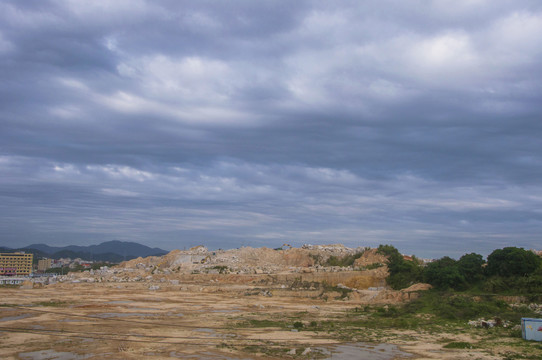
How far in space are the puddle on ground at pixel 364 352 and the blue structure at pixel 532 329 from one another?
21.5 feet

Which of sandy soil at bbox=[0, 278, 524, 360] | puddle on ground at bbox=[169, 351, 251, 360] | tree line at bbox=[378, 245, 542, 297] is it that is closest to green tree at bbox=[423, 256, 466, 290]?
tree line at bbox=[378, 245, 542, 297]

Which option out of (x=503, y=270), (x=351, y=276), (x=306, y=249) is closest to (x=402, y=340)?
(x=503, y=270)

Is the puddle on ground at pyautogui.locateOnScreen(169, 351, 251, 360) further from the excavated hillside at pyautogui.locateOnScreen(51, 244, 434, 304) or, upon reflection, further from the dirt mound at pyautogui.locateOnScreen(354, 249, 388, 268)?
the dirt mound at pyautogui.locateOnScreen(354, 249, 388, 268)

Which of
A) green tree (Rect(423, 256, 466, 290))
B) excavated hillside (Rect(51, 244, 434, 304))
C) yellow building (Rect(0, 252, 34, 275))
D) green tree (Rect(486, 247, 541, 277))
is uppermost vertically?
green tree (Rect(486, 247, 541, 277))

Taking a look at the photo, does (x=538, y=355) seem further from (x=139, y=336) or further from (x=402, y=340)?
(x=139, y=336)

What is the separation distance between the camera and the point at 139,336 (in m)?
20.9

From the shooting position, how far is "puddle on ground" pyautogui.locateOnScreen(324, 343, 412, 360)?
56.5 feet

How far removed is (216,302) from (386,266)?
90.6 feet

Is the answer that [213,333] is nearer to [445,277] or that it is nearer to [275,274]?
[445,277]

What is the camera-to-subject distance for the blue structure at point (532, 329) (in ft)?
64.4

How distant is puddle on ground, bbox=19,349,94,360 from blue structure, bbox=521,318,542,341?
65.5 ft

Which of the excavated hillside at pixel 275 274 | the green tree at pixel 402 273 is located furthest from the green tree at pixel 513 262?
the green tree at pixel 402 273

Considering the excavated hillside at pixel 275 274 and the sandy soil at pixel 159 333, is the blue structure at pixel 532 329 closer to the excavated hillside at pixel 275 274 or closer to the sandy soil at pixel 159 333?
the sandy soil at pixel 159 333

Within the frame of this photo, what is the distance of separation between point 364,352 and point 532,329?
8.65 m
